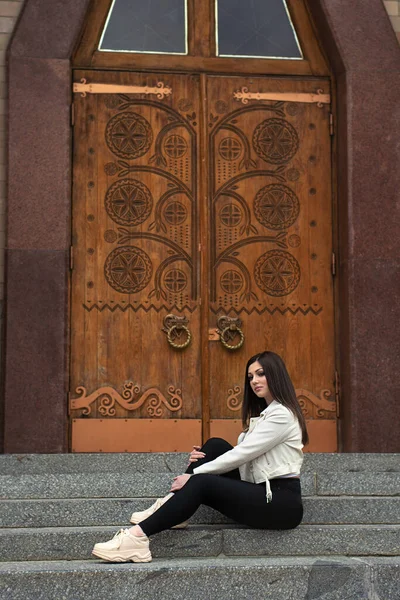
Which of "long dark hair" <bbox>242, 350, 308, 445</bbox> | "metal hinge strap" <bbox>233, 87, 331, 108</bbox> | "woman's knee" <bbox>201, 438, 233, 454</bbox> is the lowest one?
"woman's knee" <bbox>201, 438, 233, 454</bbox>

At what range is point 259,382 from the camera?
18.1ft

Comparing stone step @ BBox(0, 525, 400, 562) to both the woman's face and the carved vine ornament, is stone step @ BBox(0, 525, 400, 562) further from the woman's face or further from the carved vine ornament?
the carved vine ornament

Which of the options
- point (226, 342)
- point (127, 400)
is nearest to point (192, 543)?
point (127, 400)

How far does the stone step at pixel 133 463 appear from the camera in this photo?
21.1ft

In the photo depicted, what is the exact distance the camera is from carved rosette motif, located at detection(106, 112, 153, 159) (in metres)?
7.83

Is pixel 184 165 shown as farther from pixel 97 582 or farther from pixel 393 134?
pixel 97 582

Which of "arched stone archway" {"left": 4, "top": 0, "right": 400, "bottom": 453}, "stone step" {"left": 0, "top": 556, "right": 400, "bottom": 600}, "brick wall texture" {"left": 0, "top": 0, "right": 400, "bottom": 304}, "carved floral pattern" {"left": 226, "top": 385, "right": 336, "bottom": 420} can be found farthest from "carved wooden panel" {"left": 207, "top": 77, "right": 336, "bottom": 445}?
"stone step" {"left": 0, "top": 556, "right": 400, "bottom": 600}

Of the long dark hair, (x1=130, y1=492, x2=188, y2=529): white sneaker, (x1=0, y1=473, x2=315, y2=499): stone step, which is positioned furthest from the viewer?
(x1=0, y1=473, x2=315, y2=499): stone step

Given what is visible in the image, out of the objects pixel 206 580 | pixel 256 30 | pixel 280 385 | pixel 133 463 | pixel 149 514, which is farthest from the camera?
pixel 256 30

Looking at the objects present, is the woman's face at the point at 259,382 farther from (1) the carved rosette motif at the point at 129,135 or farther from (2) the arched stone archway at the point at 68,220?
(1) the carved rosette motif at the point at 129,135

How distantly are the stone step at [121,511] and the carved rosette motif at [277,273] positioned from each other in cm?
246

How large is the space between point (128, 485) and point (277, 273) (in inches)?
104

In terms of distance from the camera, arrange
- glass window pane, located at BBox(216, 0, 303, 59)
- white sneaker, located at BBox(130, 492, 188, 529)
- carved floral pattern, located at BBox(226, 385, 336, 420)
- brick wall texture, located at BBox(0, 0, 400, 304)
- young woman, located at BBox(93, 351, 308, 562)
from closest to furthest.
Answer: young woman, located at BBox(93, 351, 308, 562) → white sneaker, located at BBox(130, 492, 188, 529) → brick wall texture, located at BBox(0, 0, 400, 304) → carved floral pattern, located at BBox(226, 385, 336, 420) → glass window pane, located at BBox(216, 0, 303, 59)

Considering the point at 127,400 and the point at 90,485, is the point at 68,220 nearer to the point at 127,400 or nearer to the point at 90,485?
the point at 127,400
